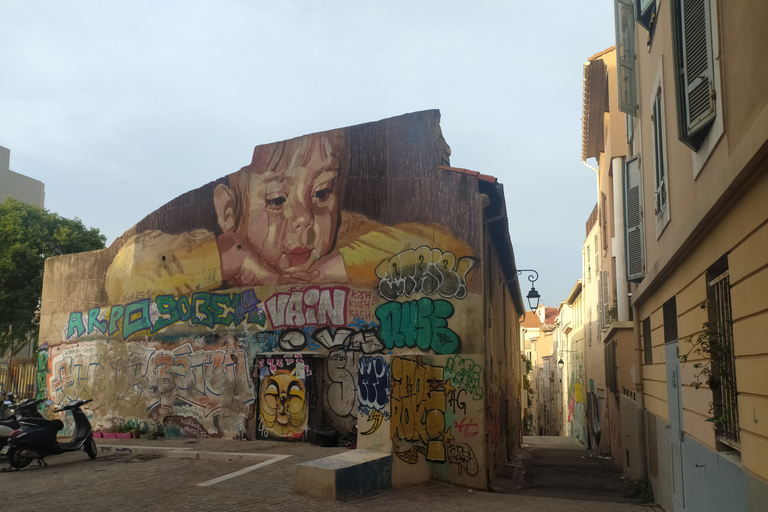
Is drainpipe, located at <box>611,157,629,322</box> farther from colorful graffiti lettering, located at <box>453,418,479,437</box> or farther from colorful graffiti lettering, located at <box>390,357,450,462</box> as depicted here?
colorful graffiti lettering, located at <box>390,357,450,462</box>

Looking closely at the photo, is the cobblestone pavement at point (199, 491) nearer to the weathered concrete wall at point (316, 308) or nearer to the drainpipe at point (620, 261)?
the weathered concrete wall at point (316, 308)

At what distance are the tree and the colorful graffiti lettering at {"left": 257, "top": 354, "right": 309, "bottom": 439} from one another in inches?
644

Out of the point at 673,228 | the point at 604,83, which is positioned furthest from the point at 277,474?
the point at 604,83

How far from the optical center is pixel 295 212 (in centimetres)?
1410

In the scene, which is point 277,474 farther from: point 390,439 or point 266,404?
point 266,404

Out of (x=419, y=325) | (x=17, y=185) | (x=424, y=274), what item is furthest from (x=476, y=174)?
(x=17, y=185)

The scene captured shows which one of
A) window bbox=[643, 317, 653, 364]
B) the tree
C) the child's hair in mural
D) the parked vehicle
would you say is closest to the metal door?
window bbox=[643, 317, 653, 364]

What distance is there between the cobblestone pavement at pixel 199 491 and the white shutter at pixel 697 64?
5.50m

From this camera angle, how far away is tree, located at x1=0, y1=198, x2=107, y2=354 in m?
26.8

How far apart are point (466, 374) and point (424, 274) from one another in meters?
2.08

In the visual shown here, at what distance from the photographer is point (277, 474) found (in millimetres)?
9750

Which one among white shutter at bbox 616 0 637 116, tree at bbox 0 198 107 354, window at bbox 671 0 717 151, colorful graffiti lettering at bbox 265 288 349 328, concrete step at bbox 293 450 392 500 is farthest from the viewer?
tree at bbox 0 198 107 354

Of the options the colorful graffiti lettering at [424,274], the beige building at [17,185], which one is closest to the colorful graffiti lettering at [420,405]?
the colorful graffiti lettering at [424,274]

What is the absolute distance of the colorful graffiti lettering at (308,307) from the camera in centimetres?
1322
